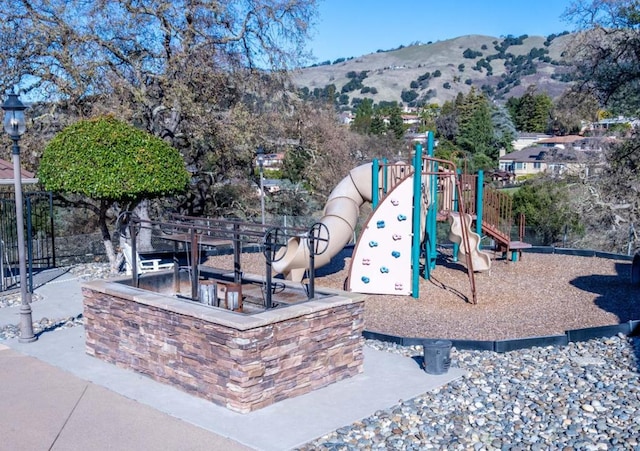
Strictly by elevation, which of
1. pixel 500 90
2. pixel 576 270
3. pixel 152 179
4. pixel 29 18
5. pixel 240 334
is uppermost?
pixel 500 90

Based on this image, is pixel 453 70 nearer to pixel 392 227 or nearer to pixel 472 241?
pixel 472 241

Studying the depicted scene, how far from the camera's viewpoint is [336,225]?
38.9 feet

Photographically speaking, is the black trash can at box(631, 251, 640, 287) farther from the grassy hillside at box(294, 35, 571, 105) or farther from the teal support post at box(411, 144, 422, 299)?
the grassy hillside at box(294, 35, 571, 105)

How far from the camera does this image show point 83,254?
16906 mm

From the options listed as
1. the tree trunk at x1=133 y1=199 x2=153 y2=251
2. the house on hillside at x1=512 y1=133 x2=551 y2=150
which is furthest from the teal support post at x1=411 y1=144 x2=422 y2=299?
the house on hillside at x1=512 y1=133 x2=551 y2=150

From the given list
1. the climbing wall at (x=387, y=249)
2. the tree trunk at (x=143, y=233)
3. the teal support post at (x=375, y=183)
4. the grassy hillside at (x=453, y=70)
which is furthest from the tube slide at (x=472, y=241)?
the grassy hillside at (x=453, y=70)

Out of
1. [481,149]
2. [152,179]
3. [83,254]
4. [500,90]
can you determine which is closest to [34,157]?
[83,254]

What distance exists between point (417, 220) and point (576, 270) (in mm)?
5357

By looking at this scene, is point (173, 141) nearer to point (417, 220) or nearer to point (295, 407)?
point (417, 220)

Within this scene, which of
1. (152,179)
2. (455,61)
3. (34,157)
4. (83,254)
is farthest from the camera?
(455,61)

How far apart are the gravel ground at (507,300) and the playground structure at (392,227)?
0.39 m

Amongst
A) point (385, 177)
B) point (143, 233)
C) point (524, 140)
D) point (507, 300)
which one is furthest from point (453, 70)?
point (507, 300)

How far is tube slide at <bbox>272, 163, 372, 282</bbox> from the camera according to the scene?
1182 cm

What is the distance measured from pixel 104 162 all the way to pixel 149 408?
6.80 meters
